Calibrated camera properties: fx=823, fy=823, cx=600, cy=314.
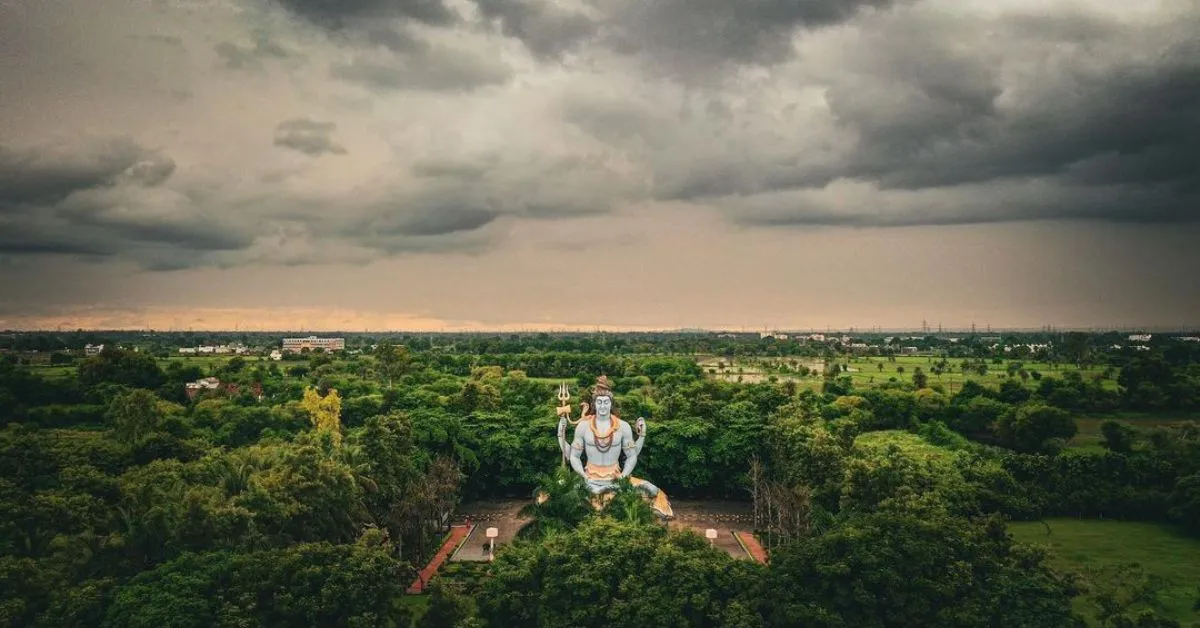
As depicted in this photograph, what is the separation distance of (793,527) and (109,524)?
2338 cm

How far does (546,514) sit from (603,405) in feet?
24.2

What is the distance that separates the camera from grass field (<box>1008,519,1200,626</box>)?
2494 cm

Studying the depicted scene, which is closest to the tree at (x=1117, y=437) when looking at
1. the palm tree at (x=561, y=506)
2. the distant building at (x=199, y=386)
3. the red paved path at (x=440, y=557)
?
the palm tree at (x=561, y=506)

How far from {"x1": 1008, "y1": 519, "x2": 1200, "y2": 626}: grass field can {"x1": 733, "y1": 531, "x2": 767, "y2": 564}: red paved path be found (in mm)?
10266

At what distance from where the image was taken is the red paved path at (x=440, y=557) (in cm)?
2875

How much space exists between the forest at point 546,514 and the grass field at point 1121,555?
0.84 ft

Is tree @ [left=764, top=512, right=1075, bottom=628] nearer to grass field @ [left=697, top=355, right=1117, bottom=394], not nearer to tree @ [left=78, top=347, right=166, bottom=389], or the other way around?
tree @ [left=78, top=347, right=166, bottom=389]

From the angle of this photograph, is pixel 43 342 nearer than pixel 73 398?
No

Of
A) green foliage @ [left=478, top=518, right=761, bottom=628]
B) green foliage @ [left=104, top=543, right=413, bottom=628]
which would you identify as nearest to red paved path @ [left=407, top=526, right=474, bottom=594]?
green foliage @ [left=104, top=543, right=413, bottom=628]

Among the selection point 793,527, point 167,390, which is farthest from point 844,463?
point 167,390

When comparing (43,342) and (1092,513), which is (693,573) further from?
(43,342)

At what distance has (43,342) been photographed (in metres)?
103

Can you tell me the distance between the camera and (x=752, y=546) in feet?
115

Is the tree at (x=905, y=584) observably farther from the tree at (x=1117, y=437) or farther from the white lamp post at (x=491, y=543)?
the tree at (x=1117, y=437)
